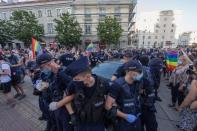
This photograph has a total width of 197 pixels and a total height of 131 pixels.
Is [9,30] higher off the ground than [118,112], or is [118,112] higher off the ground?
[9,30]

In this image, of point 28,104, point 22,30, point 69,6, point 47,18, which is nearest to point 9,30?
point 22,30

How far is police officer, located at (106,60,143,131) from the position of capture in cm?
269

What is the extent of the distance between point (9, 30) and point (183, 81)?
38740mm

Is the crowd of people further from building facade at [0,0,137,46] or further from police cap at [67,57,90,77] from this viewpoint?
building facade at [0,0,137,46]

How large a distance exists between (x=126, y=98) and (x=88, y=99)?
2.13 ft

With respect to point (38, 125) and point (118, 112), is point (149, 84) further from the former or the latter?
point (38, 125)

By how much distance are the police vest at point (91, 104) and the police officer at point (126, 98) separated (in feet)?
0.57

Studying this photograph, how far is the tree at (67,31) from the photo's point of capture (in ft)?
116

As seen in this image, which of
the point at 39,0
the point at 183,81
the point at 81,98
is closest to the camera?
the point at 81,98

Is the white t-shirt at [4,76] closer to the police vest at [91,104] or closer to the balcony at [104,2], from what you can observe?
the police vest at [91,104]

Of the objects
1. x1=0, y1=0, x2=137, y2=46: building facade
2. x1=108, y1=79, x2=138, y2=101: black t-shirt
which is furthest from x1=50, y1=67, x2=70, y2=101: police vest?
x1=0, y1=0, x2=137, y2=46: building facade

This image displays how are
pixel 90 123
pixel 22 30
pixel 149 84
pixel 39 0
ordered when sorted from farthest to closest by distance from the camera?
1. pixel 39 0
2. pixel 22 30
3. pixel 149 84
4. pixel 90 123

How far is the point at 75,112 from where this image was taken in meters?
2.69

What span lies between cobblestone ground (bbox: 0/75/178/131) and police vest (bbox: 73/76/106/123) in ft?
8.85
